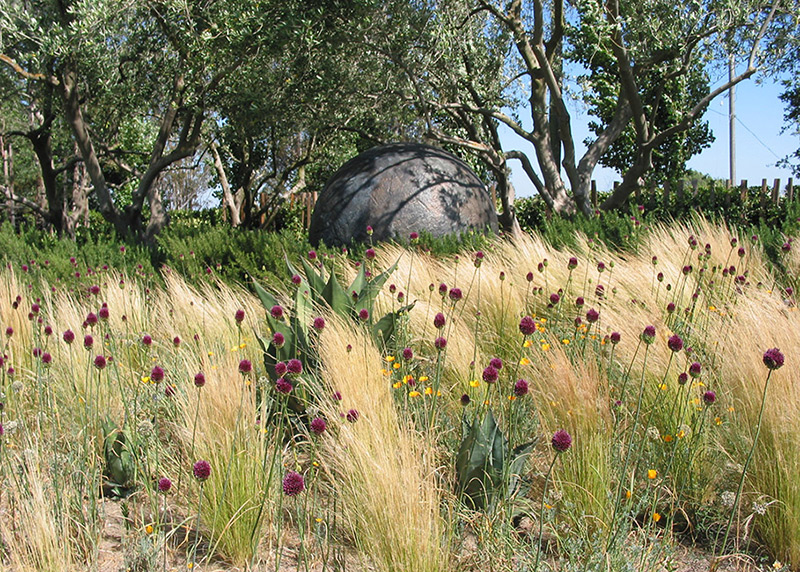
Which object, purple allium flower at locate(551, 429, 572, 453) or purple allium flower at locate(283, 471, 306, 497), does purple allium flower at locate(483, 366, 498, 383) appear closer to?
purple allium flower at locate(551, 429, 572, 453)

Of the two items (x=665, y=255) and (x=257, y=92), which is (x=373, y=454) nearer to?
(x=665, y=255)

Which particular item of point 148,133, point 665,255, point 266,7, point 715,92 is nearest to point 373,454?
point 665,255

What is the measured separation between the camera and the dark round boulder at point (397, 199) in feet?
26.9

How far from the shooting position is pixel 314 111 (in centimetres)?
1245

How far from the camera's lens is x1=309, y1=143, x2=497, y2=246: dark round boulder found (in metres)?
8.21

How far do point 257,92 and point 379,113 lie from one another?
254cm

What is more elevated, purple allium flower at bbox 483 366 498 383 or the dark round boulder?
the dark round boulder

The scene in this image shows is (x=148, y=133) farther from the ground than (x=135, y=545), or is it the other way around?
(x=148, y=133)

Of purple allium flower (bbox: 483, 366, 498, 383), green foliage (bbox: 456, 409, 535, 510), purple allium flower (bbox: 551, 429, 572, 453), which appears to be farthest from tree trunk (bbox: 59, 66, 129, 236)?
purple allium flower (bbox: 551, 429, 572, 453)

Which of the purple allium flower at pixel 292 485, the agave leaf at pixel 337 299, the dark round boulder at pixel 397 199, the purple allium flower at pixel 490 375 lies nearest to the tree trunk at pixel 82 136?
the dark round boulder at pixel 397 199

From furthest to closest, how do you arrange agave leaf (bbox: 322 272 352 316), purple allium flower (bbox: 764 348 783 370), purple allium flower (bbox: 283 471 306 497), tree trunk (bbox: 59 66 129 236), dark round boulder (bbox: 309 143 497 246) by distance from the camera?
1. tree trunk (bbox: 59 66 129 236)
2. dark round boulder (bbox: 309 143 497 246)
3. agave leaf (bbox: 322 272 352 316)
4. purple allium flower (bbox: 764 348 783 370)
5. purple allium flower (bbox: 283 471 306 497)

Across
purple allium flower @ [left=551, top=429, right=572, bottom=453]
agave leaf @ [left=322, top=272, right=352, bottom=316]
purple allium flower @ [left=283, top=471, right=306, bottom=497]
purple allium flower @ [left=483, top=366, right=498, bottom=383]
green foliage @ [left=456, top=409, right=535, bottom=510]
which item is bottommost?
green foliage @ [left=456, top=409, right=535, bottom=510]

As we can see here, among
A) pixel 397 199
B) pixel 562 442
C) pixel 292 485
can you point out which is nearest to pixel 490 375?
pixel 562 442

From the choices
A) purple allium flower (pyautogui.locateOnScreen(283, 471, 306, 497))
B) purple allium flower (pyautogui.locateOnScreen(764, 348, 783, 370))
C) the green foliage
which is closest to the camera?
purple allium flower (pyautogui.locateOnScreen(283, 471, 306, 497))
